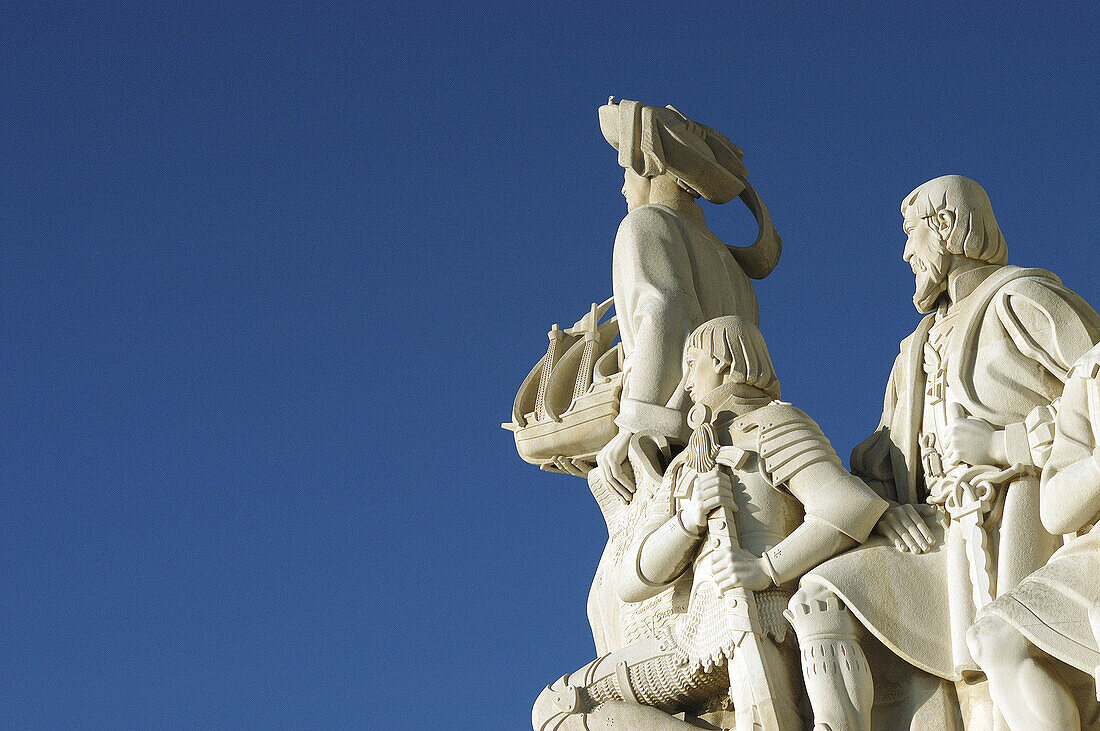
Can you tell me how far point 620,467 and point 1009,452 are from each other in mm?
2487

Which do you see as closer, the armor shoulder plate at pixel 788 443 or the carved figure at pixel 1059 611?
the carved figure at pixel 1059 611

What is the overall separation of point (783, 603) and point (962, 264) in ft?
5.68

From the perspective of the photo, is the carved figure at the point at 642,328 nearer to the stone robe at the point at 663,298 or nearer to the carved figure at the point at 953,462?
the stone robe at the point at 663,298

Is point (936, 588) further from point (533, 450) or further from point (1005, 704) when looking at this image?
point (533, 450)

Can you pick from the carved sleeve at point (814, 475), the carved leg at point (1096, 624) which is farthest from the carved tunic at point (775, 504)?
the carved leg at point (1096, 624)

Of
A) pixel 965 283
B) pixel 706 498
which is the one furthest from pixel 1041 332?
pixel 706 498

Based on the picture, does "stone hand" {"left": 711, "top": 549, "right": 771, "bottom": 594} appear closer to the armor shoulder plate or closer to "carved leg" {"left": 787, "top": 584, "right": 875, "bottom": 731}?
"carved leg" {"left": 787, "top": 584, "right": 875, "bottom": 731}

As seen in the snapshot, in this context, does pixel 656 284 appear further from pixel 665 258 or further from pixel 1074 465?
pixel 1074 465

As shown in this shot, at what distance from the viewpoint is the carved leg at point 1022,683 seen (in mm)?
6289

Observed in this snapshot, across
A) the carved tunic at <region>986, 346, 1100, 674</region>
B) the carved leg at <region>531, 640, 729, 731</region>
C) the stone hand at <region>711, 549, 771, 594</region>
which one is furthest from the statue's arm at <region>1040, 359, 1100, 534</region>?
the carved leg at <region>531, 640, 729, 731</region>

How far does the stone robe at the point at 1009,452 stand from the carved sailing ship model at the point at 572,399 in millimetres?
2319

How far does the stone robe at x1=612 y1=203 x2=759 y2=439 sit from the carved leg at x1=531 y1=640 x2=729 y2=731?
1.25m

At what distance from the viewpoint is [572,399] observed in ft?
32.6

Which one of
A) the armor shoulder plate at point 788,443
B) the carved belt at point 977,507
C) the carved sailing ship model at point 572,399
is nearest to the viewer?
the carved belt at point 977,507
